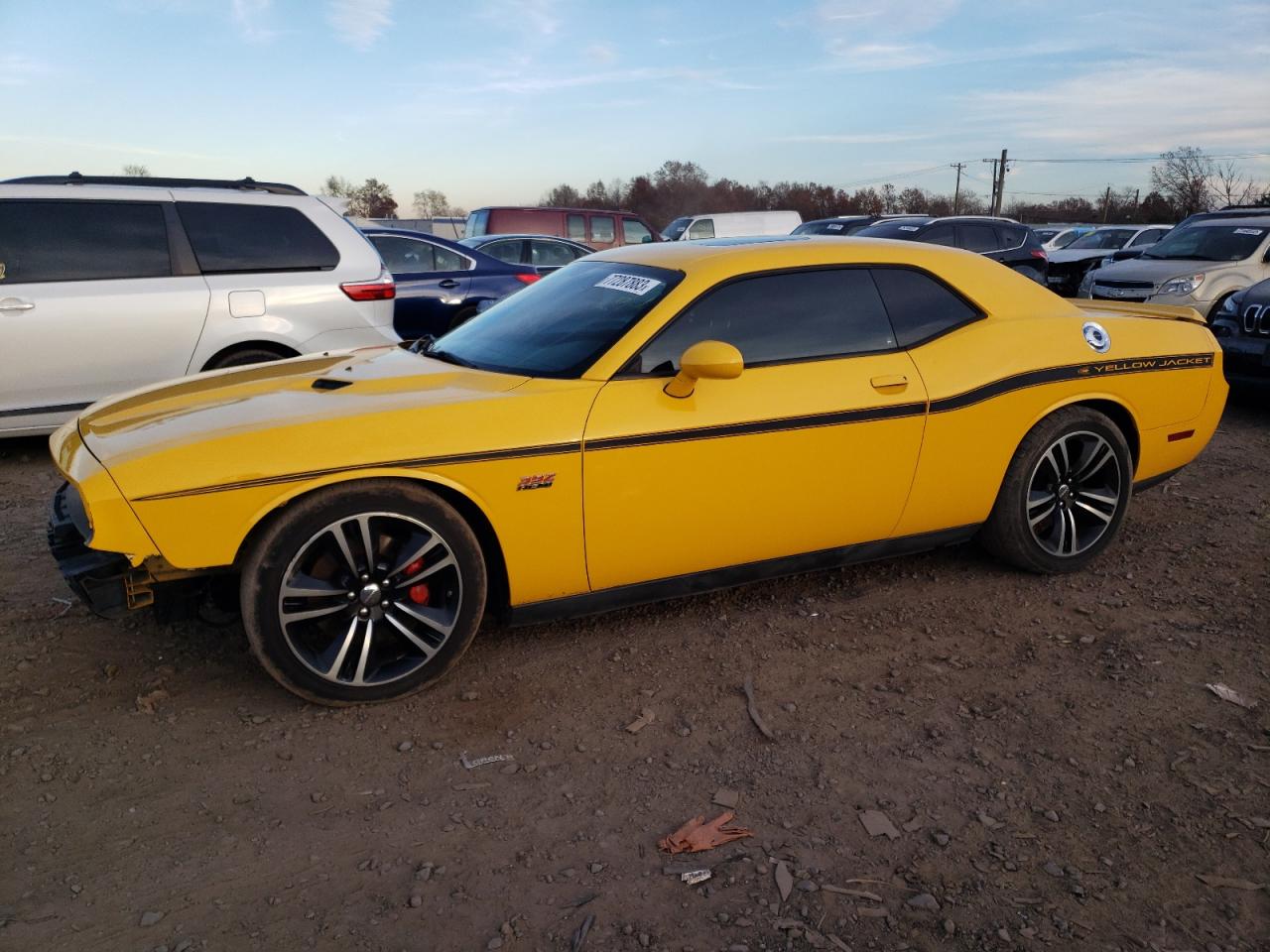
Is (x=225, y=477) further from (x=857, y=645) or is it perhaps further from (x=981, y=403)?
(x=981, y=403)

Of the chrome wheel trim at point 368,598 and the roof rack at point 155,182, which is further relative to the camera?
the roof rack at point 155,182

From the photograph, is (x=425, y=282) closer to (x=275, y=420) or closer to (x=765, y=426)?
(x=275, y=420)

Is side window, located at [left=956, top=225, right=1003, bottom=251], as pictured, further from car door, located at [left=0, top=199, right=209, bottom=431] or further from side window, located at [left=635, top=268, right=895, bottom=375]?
car door, located at [left=0, top=199, right=209, bottom=431]

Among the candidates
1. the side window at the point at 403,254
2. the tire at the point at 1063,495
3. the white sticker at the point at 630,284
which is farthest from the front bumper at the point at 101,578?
the side window at the point at 403,254

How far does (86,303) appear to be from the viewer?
5.54 metres

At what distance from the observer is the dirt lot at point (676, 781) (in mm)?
2146

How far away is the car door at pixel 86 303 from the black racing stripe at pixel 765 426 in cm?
394

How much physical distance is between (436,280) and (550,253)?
3761 mm

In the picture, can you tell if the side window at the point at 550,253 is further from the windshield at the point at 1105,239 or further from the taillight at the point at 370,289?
the windshield at the point at 1105,239

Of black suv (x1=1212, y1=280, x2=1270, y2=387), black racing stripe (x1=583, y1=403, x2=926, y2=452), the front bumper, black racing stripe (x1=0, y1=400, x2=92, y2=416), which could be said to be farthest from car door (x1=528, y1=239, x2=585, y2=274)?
the front bumper

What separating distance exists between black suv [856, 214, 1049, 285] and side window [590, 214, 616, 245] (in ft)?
16.0

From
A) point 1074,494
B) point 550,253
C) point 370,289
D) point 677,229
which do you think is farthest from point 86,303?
point 677,229

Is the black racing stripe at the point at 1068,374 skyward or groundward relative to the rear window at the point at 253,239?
groundward

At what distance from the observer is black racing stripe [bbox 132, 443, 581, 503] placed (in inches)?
106
